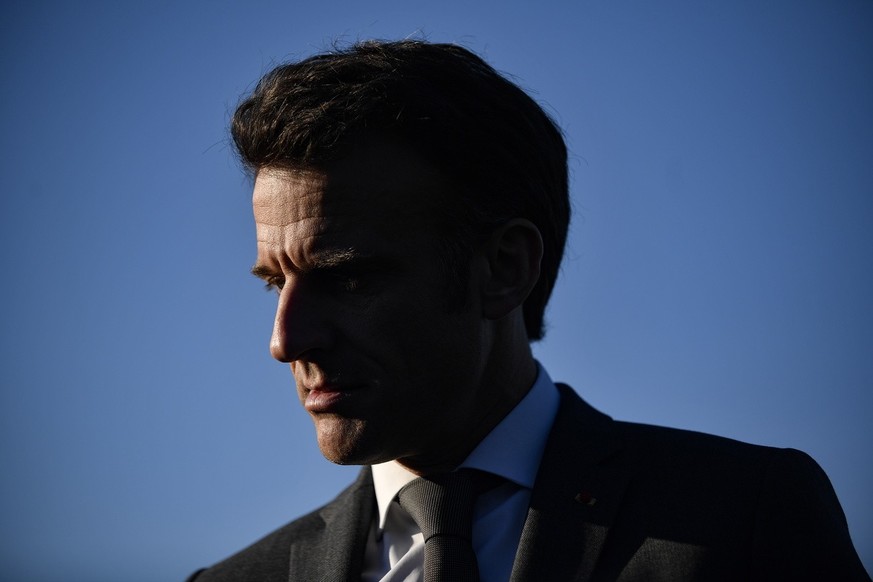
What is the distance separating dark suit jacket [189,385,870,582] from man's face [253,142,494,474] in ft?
1.93

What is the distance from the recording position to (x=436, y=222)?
13.1 ft

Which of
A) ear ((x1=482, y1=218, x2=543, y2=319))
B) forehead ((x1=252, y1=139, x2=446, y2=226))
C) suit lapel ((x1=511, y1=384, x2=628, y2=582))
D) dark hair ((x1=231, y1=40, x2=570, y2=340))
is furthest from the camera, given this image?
ear ((x1=482, y1=218, x2=543, y2=319))

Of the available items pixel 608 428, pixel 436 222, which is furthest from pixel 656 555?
pixel 436 222

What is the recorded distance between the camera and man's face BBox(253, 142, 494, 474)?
3.79m

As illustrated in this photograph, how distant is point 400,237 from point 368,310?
13.5 inches

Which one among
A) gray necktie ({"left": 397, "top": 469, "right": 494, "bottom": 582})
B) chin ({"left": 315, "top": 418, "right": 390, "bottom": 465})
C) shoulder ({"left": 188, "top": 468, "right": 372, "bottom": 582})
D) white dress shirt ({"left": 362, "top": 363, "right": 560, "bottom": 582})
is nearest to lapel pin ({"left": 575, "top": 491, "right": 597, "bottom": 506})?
white dress shirt ({"left": 362, "top": 363, "right": 560, "bottom": 582})

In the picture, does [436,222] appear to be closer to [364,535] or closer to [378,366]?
[378,366]

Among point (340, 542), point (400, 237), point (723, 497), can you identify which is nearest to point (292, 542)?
point (340, 542)

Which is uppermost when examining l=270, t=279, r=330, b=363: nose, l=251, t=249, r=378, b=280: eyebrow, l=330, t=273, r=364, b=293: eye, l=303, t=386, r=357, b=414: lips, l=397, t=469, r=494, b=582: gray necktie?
l=251, t=249, r=378, b=280: eyebrow

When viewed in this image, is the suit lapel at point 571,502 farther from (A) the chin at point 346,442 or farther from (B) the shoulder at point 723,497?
(A) the chin at point 346,442

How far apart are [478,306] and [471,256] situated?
9.0 inches

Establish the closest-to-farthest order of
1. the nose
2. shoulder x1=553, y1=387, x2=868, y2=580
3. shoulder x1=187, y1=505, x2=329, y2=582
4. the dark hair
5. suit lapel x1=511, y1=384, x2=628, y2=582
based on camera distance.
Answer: shoulder x1=553, y1=387, x2=868, y2=580
suit lapel x1=511, y1=384, x2=628, y2=582
the nose
the dark hair
shoulder x1=187, y1=505, x2=329, y2=582

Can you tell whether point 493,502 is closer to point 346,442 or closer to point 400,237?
point 346,442

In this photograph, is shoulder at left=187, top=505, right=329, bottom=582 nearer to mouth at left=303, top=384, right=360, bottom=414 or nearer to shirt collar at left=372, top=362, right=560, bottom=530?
shirt collar at left=372, top=362, right=560, bottom=530
